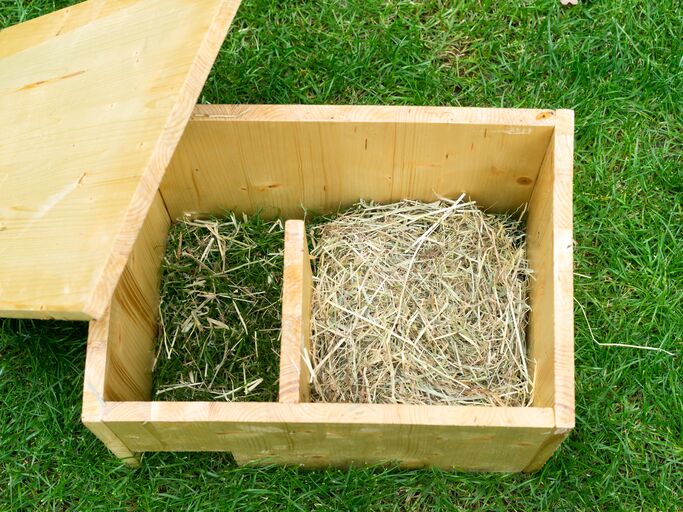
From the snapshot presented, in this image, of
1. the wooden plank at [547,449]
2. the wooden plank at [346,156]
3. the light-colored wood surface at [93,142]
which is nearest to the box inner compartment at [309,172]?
the wooden plank at [346,156]

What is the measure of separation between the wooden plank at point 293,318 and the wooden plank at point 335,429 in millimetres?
70

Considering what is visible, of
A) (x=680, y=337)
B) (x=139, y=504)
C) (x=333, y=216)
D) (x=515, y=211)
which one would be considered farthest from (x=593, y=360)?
(x=139, y=504)

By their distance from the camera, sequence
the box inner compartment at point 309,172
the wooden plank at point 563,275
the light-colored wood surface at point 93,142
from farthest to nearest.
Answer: the box inner compartment at point 309,172, the wooden plank at point 563,275, the light-colored wood surface at point 93,142

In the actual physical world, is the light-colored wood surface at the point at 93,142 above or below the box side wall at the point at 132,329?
above

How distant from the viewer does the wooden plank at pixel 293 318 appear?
2.07m

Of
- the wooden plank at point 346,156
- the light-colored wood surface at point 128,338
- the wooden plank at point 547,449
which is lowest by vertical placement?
the wooden plank at point 547,449

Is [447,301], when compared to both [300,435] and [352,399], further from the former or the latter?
[300,435]

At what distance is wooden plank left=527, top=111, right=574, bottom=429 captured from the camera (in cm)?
205

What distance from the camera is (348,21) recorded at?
3.38 metres

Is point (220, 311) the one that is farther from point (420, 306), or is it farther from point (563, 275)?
point (563, 275)

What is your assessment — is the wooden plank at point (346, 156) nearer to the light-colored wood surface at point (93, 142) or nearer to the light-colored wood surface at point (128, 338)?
the light-colored wood surface at point (128, 338)

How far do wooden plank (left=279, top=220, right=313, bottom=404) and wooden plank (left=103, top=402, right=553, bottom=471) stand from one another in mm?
70

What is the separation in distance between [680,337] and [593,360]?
340mm

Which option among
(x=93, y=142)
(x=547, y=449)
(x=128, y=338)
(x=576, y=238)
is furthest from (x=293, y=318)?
(x=576, y=238)
